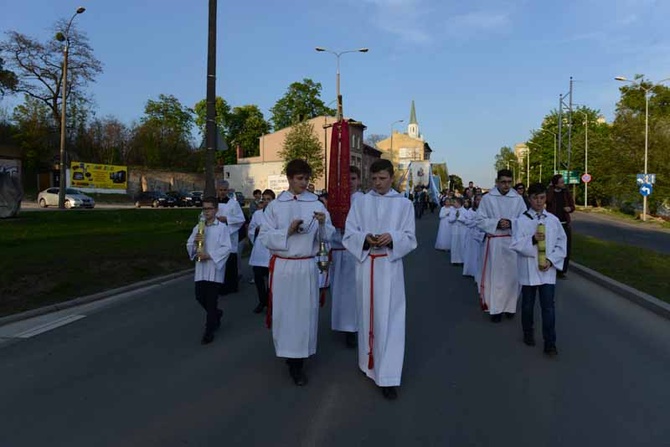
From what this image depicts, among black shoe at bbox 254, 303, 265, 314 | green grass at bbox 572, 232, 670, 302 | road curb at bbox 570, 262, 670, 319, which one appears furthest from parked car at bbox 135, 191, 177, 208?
Answer: black shoe at bbox 254, 303, 265, 314

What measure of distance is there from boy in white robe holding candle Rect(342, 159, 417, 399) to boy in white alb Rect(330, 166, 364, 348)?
1355 millimetres

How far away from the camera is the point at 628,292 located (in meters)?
8.70

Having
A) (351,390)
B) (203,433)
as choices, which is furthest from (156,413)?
(351,390)

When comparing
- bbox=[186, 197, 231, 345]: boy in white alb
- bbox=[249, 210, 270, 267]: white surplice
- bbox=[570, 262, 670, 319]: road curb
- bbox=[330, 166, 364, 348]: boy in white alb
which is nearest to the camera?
bbox=[330, 166, 364, 348]: boy in white alb

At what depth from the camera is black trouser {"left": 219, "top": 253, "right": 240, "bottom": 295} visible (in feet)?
30.9

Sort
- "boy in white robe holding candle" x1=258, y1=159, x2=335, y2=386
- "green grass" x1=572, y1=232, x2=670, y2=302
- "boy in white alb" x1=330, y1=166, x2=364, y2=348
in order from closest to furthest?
"boy in white robe holding candle" x1=258, y1=159, x2=335, y2=386, "boy in white alb" x1=330, y1=166, x2=364, y2=348, "green grass" x1=572, y1=232, x2=670, y2=302

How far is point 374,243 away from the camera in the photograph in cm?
450

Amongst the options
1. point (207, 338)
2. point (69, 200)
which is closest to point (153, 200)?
point (69, 200)

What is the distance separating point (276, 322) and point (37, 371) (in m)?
2.55

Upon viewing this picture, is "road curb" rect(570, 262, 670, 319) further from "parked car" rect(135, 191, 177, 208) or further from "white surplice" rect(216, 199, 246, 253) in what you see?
"parked car" rect(135, 191, 177, 208)

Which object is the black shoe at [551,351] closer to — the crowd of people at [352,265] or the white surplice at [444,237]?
the crowd of people at [352,265]

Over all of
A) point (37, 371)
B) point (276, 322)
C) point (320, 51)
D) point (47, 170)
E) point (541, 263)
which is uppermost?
point (320, 51)

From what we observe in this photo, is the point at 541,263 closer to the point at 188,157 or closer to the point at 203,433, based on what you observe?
the point at 203,433

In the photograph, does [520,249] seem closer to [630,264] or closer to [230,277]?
[230,277]
